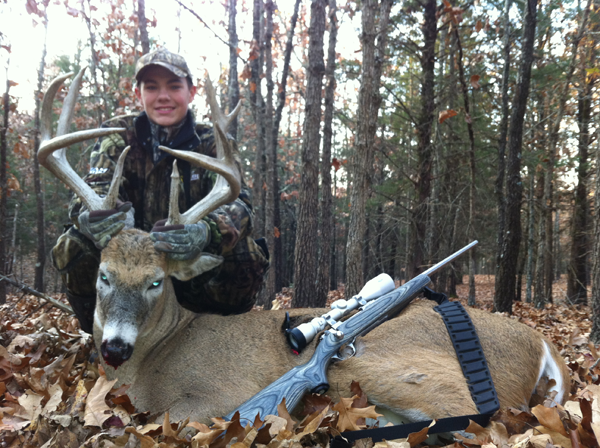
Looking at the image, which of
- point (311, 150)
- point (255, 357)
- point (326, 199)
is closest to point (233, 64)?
point (326, 199)

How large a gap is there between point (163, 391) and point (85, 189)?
65.2 inches

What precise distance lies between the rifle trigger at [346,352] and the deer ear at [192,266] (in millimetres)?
1190

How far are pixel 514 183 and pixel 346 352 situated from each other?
6.75 metres

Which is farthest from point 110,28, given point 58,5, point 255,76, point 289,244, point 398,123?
point 289,244

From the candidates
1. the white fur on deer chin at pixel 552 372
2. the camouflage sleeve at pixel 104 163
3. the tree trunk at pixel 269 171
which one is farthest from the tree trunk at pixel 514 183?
the camouflage sleeve at pixel 104 163

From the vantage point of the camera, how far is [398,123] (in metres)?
14.9

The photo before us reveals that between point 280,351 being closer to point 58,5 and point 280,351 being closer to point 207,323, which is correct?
point 207,323

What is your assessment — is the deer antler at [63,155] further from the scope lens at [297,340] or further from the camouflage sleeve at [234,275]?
the scope lens at [297,340]

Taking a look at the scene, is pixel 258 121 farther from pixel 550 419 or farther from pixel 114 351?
pixel 550 419

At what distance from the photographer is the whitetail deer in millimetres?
2750

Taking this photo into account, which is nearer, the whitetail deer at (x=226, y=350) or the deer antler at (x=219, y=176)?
the whitetail deer at (x=226, y=350)

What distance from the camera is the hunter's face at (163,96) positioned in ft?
13.9

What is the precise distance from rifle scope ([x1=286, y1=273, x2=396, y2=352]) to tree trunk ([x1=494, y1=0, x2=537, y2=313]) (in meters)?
5.83

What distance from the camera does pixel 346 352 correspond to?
9.97 feet
